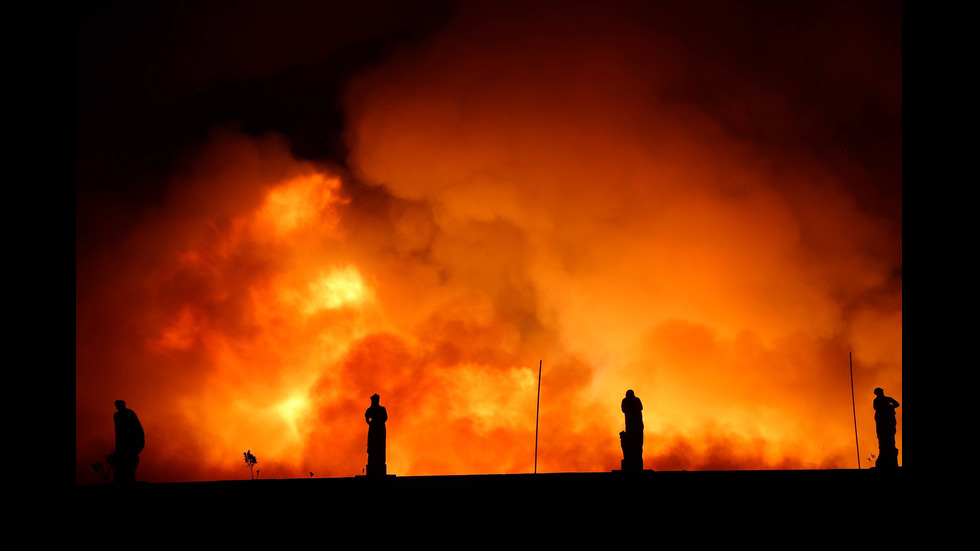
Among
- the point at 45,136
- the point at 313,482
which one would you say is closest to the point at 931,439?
the point at 45,136

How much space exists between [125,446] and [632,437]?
1117 centimetres

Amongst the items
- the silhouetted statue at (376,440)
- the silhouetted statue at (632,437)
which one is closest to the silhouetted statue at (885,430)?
the silhouetted statue at (632,437)

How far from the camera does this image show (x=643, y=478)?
48.5 feet

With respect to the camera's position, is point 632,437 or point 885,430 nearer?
point 632,437

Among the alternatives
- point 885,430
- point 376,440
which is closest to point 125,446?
point 376,440

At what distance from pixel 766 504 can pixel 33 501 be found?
455 inches

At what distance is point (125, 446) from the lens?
54.9ft

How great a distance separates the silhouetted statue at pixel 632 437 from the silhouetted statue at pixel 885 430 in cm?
606

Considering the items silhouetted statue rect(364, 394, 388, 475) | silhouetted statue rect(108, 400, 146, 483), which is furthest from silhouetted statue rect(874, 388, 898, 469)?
silhouetted statue rect(108, 400, 146, 483)

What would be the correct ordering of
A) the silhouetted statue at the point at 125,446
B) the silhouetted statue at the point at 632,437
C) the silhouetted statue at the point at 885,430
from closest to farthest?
1. the silhouetted statue at the point at 125,446
2. the silhouetted statue at the point at 632,437
3. the silhouetted statue at the point at 885,430

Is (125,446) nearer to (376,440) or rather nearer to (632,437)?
(376,440)

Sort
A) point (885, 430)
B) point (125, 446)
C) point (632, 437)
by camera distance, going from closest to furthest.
Answer: point (125, 446)
point (632, 437)
point (885, 430)

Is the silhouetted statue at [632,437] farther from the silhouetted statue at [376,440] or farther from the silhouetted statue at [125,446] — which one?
the silhouetted statue at [125,446]

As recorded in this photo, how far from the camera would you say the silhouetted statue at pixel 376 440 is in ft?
60.8
